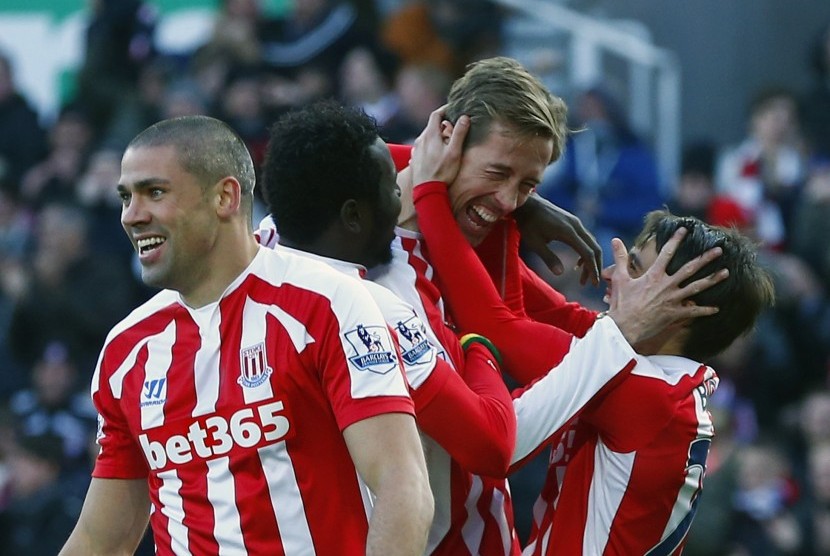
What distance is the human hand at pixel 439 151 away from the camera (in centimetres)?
407

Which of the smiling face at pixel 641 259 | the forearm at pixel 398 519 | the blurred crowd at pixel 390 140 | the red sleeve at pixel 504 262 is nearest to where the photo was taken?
the forearm at pixel 398 519

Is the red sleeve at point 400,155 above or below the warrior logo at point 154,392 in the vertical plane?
above

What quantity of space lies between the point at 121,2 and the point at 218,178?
7.12 metres

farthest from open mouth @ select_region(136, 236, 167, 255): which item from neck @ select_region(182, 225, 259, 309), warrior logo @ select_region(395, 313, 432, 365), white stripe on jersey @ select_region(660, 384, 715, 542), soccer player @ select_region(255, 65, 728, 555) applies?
white stripe on jersey @ select_region(660, 384, 715, 542)

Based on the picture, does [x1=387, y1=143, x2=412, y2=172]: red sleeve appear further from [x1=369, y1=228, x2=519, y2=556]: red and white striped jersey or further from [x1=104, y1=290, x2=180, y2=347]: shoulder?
[x1=104, y1=290, x2=180, y2=347]: shoulder

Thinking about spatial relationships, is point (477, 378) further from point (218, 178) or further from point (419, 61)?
point (419, 61)

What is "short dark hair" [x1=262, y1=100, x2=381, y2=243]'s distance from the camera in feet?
12.3

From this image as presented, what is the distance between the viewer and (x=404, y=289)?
3.97 m

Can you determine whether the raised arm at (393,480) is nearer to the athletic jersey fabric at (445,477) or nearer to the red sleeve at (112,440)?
the athletic jersey fabric at (445,477)

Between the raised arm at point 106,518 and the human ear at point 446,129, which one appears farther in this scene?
the human ear at point 446,129

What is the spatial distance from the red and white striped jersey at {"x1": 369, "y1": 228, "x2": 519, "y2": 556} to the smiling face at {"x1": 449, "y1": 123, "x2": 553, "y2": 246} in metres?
0.16

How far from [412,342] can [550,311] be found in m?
0.89

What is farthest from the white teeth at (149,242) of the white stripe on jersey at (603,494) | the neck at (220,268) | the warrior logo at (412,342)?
the white stripe on jersey at (603,494)

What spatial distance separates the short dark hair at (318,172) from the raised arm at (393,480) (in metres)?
0.57
